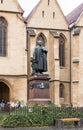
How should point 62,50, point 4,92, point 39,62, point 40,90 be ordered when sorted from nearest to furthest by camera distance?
point 40,90, point 39,62, point 4,92, point 62,50

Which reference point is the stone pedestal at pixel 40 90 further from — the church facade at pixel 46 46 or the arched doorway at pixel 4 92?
the arched doorway at pixel 4 92

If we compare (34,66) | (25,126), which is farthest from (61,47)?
(25,126)

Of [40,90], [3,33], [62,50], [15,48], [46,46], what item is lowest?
[40,90]

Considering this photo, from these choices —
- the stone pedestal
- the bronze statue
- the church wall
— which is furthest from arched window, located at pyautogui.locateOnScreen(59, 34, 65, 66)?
the stone pedestal

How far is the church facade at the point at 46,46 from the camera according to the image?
48.7m

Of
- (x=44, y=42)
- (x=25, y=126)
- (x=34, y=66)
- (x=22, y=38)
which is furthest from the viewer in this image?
(x=44, y=42)

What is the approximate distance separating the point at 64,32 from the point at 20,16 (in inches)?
281

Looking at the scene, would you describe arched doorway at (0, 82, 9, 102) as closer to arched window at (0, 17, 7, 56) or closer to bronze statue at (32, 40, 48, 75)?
arched window at (0, 17, 7, 56)

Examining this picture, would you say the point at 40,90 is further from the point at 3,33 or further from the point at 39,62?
the point at 3,33

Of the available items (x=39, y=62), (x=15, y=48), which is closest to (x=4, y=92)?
(x=15, y=48)

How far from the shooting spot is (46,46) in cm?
5306

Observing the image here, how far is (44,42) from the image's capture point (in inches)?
2093

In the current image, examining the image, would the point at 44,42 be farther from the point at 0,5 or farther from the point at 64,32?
the point at 0,5

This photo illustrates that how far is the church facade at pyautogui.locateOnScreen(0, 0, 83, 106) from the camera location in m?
48.7
